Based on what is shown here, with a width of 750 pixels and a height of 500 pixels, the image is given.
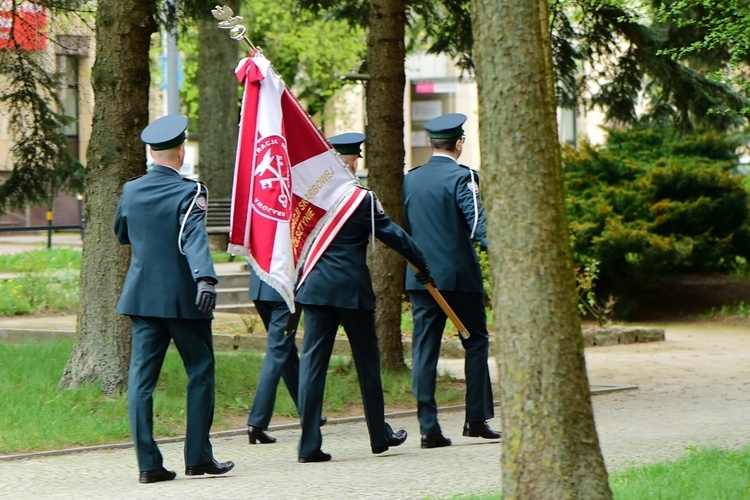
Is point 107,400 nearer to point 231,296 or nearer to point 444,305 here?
point 444,305

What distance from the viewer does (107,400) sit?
9.31 metres

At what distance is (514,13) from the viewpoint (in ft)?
16.2

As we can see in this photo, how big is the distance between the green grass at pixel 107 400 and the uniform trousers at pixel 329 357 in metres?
1.47

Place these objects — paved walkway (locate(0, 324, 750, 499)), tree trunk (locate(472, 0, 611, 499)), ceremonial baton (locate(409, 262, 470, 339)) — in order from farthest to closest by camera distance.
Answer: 1. ceremonial baton (locate(409, 262, 470, 339))
2. paved walkway (locate(0, 324, 750, 499))
3. tree trunk (locate(472, 0, 611, 499))

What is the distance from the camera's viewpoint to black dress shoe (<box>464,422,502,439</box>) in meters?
8.57

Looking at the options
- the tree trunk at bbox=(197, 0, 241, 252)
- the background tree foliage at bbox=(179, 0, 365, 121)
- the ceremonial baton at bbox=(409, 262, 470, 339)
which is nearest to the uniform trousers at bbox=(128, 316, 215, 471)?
the ceremonial baton at bbox=(409, 262, 470, 339)

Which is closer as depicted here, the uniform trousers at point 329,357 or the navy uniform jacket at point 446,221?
the uniform trousers at point 329,357

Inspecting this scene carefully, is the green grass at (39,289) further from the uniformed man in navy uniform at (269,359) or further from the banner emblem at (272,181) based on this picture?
the banner emblem at (272,181)

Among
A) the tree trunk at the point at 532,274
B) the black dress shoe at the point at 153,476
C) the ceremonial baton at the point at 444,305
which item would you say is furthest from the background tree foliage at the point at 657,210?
the tree trunk at the point at 532,274

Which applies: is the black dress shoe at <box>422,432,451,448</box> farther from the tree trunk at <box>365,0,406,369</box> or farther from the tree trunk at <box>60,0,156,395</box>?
the tree trunk at <box>365,0,406,369</box>

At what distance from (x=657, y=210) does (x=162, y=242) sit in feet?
39.1

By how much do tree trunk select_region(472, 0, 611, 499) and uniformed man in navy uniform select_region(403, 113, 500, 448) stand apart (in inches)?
135

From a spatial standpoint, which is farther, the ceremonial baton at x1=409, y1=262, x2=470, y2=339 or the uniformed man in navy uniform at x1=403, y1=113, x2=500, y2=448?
the uniformed man in navy uniform at x1=403, y1=113, x2=500, y2=448

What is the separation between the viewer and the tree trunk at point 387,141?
1098 centimetres
